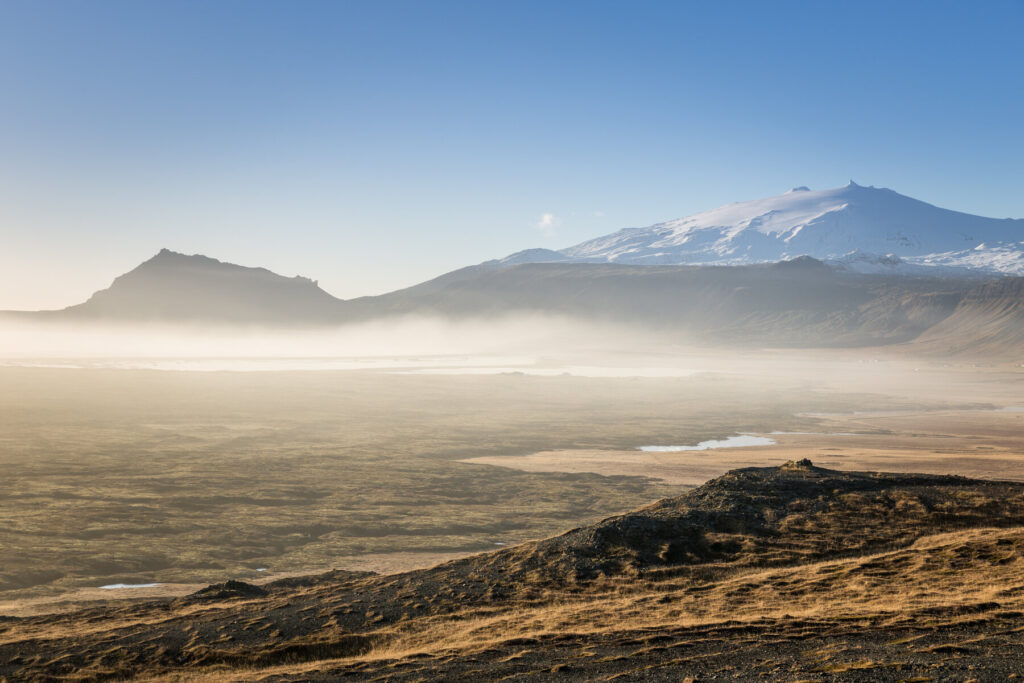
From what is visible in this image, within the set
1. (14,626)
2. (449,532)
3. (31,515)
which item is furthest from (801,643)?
(31,515)

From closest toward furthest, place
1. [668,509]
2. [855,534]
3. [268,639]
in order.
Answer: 1. [268,639]
2. [855,534]
3. [668,509]

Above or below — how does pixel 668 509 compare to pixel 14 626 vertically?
above

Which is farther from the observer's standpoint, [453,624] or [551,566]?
[551,566]

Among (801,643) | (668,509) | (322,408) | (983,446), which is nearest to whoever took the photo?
(801,643)

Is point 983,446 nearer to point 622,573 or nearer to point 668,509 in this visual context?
point 668,509

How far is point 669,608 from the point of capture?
2794 centimetres

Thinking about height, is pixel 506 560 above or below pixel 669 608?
below

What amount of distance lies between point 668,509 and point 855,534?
26.6 feet

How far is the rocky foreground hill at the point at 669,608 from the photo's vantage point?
843 inches

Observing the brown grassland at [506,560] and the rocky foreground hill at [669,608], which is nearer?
the rocky foreground hill at [669,608]

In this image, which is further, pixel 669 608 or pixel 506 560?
pixel 506 560

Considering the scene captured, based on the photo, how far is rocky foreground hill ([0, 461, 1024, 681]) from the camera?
21422mm

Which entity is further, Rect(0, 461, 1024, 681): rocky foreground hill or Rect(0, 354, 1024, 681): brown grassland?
Rect(0, 354, 1024, 681): brown grassland

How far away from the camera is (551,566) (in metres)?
33.7
